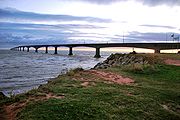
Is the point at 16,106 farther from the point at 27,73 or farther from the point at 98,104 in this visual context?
the point at 27,73

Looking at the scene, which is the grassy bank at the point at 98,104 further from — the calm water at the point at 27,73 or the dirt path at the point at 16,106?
the calm water at the point at 27,73

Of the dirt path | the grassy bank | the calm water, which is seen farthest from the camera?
the calm water

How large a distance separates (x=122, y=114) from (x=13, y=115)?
3.61 m

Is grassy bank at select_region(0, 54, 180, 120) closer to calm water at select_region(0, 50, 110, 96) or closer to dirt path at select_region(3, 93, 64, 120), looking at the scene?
dirt path at select_region(3, 93, 64, 120)

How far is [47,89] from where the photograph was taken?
1276 cm

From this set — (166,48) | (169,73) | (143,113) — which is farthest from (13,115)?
(166,48)

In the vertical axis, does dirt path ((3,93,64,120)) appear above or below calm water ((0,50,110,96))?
above

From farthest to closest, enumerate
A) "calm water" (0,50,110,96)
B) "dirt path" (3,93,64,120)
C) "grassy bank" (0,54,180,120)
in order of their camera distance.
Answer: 1. "calm water" (0,50,110,96)
2. "dirt path" (3,93,64,120)
3. "grassy bank" (0,54,180,120)

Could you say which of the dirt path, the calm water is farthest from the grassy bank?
the calm water

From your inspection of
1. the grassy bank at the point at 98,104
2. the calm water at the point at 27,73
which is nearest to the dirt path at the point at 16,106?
the grassy bank at the point at 98,104

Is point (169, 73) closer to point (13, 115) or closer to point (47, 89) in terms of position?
point (47, 89)

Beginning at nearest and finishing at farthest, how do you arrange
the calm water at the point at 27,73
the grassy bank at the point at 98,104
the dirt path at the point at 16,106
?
the grassy bank at the point at 98,104, the dirt path at the point at 16,106, the calm water at the point at 27,73

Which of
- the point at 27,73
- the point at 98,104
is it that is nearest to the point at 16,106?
the point at 98,104

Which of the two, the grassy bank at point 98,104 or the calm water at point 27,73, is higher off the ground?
the grassy bank at point 98,104
